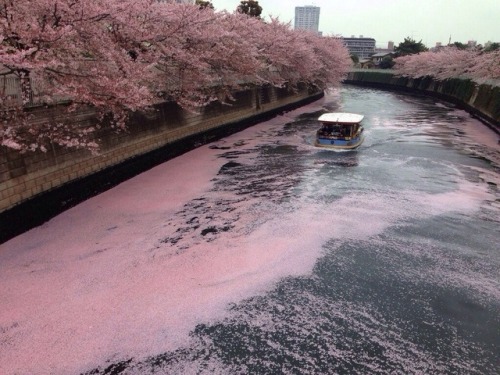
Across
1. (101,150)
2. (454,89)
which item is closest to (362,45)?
(454,89)

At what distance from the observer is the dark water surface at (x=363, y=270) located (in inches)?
303

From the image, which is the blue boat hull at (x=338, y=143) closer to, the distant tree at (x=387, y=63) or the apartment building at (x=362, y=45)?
the distant tree at (x=387, y=63)

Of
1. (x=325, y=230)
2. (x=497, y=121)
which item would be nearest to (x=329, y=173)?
(x=325, y=230)

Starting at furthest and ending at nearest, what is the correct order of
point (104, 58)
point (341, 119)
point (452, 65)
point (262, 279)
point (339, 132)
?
1. point (452, 65)
2. point (339, 132)
3. point (341, 119)
4. point (104, 58)
5. point (262, 279)

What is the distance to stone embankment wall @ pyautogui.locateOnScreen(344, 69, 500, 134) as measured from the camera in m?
33.1

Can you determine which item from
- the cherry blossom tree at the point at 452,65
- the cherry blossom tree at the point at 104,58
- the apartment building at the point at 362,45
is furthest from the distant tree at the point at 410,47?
the apartment building at the point at 362,45

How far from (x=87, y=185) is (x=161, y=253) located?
19.4ft

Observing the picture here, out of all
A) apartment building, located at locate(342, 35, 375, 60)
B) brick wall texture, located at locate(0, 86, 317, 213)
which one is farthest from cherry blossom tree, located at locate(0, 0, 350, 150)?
apartment building, located at locate(342, 35, 375, 60)

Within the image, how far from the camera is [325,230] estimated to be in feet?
42.8

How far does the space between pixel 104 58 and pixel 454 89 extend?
50243mm

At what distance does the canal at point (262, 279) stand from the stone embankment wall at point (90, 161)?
73 cm

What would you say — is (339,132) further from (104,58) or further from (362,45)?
(362,45)

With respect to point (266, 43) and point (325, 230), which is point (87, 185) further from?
point (266, 43)

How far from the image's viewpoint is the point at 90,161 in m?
15.5
